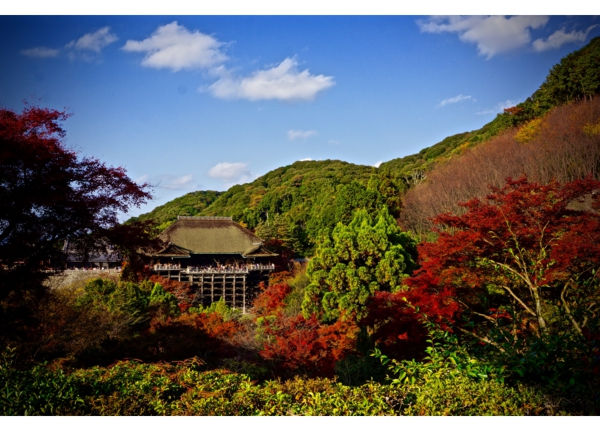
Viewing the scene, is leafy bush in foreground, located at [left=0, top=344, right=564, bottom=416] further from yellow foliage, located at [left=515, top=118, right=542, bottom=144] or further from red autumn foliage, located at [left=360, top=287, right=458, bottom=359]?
yellow foliage, located at [left=515, top=118, right=542, bottom=144]

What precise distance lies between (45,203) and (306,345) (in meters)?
3.81

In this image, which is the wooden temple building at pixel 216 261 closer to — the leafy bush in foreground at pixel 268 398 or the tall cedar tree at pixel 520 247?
the tall cedar tree at pixel 520 247

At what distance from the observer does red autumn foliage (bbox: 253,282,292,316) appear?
9.80m

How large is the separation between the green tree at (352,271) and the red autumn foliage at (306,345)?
685 mm

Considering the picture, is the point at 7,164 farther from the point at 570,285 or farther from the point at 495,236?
the point at 570,285

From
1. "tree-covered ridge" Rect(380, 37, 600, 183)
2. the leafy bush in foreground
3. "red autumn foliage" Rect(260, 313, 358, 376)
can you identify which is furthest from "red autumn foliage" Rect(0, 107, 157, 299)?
"tree-covered ridge" Rect(380, 37, 600, 183)

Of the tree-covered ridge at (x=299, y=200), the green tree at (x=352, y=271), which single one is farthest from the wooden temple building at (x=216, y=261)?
the green tree at (x=352, y=271)

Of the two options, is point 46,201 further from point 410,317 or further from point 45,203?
point 410,317

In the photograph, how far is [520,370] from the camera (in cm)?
238

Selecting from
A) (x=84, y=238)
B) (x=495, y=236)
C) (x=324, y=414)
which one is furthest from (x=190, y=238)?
(x=324, y=414)

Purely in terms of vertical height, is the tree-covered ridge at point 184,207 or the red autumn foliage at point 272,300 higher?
the tree-covered ridge at point 184,207

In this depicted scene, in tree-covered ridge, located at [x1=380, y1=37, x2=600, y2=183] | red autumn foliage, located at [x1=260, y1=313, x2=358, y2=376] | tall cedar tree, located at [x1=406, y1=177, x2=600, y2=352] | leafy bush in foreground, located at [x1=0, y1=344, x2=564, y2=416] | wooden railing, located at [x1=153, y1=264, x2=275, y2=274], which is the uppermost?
tree-covered ridge, located at [x1=380, y1=37, x2=600, y2=183]

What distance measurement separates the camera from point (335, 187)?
17.3 m

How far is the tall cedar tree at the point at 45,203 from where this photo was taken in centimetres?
389
